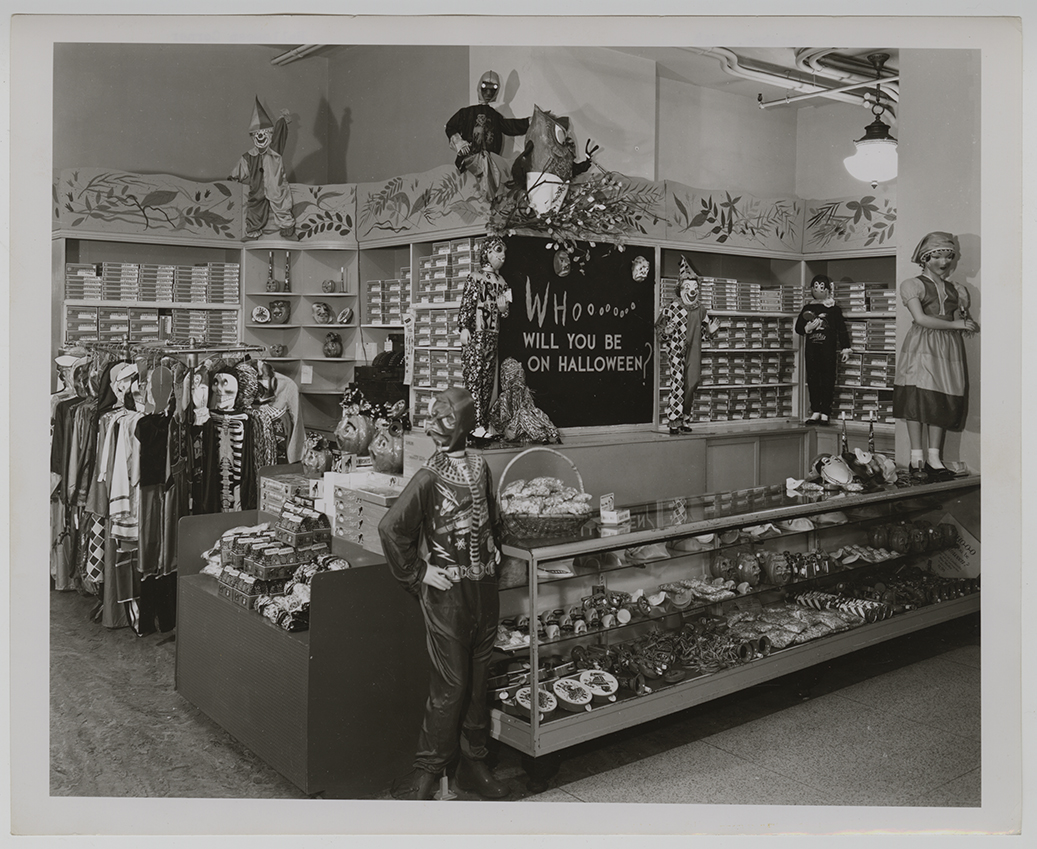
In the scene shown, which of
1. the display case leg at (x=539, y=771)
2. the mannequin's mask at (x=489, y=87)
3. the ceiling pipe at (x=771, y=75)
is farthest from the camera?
the ceiling pipe at (x=771, y=75)

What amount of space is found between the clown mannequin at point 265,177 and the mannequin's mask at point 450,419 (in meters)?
4.30

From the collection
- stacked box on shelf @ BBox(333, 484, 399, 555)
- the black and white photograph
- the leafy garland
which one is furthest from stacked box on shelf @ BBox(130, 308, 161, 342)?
stacked box on shelf @ BBox(333, 484, 399, 555)

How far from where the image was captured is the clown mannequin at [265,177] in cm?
650

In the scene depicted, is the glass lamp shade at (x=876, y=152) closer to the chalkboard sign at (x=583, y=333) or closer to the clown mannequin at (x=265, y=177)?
the chalkboard sign at (x=583, y=333)

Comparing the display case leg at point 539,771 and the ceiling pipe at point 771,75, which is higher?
the ceiling pipe at point 771,75

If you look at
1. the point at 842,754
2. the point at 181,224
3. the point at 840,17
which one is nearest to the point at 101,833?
the point at 842,754

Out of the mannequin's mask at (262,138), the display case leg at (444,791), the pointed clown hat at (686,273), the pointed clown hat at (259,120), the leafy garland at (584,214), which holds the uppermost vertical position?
the pointed clown hat at (259,120)

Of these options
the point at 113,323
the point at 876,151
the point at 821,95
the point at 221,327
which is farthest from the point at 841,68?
the point at 113,323

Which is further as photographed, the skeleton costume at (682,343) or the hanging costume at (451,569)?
the skeleton costume at (682,343)

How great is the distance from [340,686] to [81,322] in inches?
165

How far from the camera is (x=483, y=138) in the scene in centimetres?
495

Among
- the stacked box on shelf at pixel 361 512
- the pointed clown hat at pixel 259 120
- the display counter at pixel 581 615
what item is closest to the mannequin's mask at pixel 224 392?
the display counter at pixel 581 615

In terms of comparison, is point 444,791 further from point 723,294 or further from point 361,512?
point 723,294
